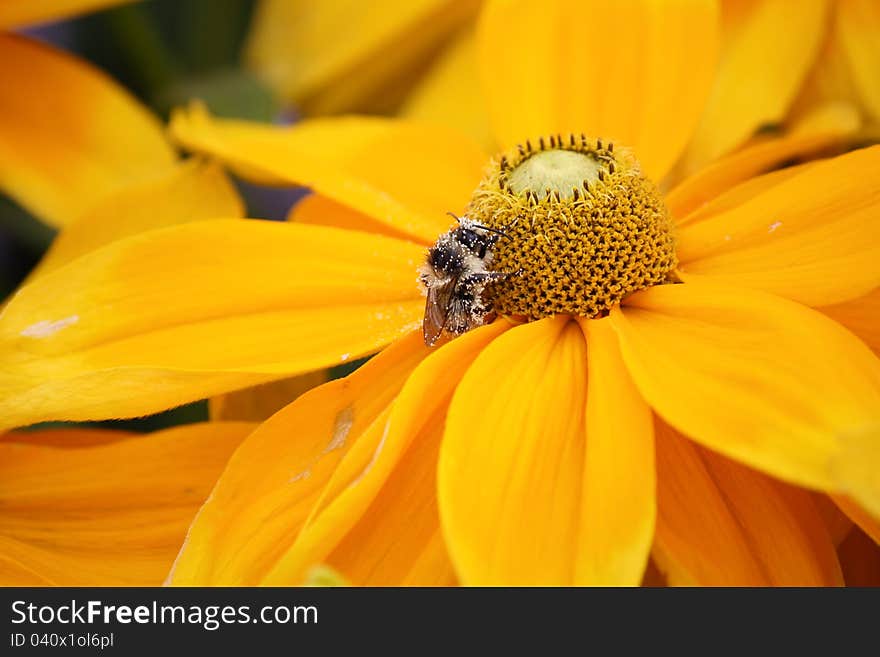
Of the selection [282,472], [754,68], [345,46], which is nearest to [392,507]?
[282,472]

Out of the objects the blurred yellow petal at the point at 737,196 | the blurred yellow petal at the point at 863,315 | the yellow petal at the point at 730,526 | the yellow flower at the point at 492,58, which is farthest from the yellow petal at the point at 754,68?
the yellow petal at the point at 730,526

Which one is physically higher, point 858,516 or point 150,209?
point 150,209

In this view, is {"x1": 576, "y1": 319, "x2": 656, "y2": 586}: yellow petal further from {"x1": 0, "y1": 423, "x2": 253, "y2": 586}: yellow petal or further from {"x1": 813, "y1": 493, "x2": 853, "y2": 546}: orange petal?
{"x1": 0, "y1": 423, "x2": 253, "y2": 586}: yellow petal

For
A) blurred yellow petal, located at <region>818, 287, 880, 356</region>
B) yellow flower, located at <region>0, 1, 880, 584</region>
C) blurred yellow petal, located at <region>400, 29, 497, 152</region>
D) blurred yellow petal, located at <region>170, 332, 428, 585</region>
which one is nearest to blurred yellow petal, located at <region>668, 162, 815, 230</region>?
yellow flower, located at <region>0, 1, 880, 584</region>

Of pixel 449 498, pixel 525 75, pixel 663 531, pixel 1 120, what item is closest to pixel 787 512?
pixel 663 531

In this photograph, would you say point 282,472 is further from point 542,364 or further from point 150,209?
point 150,209

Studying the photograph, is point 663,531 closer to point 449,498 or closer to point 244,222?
point 449,498
